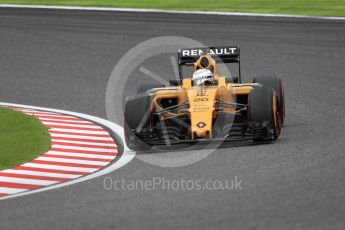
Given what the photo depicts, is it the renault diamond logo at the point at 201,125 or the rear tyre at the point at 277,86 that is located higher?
the rear tyre at the point at 277,86

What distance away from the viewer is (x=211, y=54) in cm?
1584

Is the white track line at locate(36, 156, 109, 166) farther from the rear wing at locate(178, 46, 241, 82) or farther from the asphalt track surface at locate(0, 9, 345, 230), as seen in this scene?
the rear wing at locate(178, 46, 241, 82)

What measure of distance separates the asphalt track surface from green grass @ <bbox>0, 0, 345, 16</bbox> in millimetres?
1414

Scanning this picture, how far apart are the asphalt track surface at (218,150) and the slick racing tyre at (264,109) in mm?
314

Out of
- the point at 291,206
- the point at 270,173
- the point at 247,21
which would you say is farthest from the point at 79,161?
the point at 247,21

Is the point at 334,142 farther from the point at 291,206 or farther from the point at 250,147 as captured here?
the point at 291,206

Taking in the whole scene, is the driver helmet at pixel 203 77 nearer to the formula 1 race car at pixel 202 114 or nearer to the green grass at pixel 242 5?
the formula 1 race car at pixel 202 114

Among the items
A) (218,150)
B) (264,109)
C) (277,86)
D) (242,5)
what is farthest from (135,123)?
(242,5)

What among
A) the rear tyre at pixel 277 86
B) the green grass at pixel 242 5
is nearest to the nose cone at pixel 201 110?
the rear tyre at pixel 277 86

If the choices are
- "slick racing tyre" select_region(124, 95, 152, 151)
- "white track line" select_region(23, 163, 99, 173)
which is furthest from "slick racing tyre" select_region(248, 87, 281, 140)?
"white track line" select_region(23, 163, 99, 173)

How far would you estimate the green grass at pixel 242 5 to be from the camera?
96.4ft

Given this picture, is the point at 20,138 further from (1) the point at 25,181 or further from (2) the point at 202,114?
(2) the point at 202,114

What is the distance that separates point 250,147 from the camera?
13789 mm

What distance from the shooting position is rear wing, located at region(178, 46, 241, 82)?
1590cm
